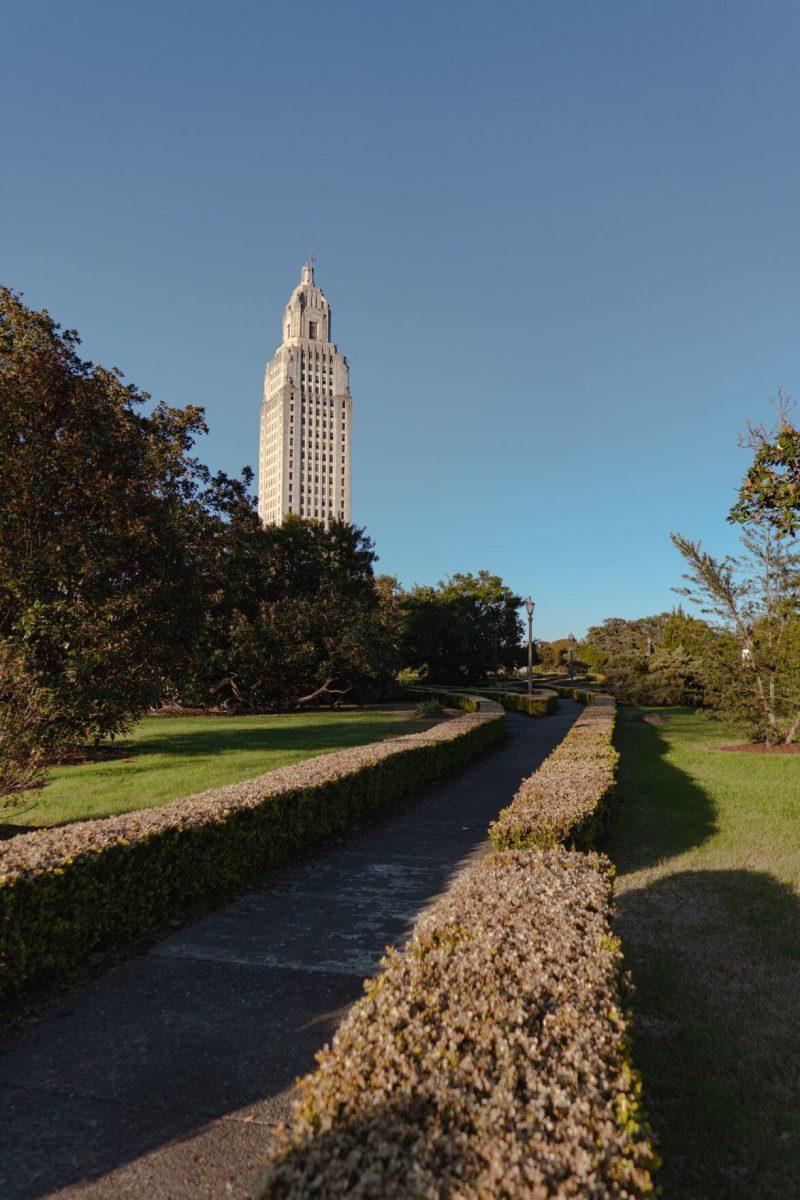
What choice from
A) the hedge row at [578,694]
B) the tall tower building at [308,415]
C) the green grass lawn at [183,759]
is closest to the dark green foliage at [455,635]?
the hedge row at [578,694]

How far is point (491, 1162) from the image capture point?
2016 mm

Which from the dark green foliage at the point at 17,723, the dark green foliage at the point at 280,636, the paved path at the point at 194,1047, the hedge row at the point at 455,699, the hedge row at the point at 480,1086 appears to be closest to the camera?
the hedge row at the point at 480,1086

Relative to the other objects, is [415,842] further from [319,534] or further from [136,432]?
[319,534]

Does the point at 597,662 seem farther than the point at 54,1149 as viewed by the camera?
Yes

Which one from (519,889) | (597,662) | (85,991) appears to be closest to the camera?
(519,889)

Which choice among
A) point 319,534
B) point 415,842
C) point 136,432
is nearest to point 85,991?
point 415,842

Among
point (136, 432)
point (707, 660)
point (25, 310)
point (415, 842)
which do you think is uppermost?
point (25, 310)

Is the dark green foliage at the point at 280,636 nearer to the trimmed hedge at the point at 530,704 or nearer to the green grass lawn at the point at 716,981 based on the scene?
the trimmed hedge at the point at 530,704

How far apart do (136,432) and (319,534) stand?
91.0 feet

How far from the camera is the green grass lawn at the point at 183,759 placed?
34.0 feet

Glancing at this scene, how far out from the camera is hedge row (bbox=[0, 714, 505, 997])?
16.1 feet

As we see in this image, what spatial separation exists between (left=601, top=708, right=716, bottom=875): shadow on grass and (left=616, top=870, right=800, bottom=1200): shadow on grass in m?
1.29

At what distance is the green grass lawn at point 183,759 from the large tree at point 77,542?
3.66 feet

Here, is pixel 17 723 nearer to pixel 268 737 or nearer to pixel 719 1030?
pixel 719 1030
